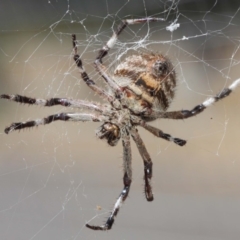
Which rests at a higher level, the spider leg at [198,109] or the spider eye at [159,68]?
the spider eye at [159,68]

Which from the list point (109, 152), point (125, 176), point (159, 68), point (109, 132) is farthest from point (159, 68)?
point (109, 152)

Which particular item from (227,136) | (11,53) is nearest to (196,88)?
(227,136)

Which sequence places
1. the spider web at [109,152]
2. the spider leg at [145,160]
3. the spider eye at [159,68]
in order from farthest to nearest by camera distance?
the spider web at [109,152] < the spider leg at [145,160] < the spider eye at [159,68]

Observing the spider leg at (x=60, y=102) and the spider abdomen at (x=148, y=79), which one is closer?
the spider abdomen at (x=148, y=79)

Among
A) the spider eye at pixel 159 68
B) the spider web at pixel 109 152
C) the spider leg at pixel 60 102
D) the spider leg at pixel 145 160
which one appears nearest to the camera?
the spider eye at pixel 159 68

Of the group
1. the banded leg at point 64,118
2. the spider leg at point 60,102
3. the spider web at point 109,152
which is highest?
the spider leg at point 60,102

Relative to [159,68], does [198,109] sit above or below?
below

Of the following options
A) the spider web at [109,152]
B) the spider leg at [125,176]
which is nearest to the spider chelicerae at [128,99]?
the spider leg at [125,176]

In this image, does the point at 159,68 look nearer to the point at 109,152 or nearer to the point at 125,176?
the point at 125,176

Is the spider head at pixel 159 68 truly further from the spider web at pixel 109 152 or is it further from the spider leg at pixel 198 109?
the spider web at pixel 109 152
